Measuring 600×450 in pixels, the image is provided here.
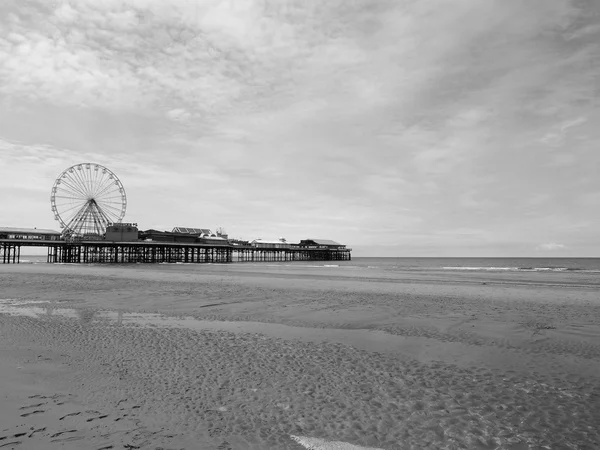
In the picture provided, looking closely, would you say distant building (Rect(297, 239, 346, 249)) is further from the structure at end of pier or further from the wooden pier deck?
the structure at end of pier

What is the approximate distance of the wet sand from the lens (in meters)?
4.97

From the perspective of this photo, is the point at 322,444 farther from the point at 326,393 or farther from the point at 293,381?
the point at 293,381

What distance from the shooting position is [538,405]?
6117mm

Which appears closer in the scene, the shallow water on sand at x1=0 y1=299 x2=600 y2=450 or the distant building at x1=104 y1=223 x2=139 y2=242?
the shallow water on sand at x1=0 y1=299 x2=600 y2=450

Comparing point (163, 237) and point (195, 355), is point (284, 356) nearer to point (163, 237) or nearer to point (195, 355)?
point (195, 355)

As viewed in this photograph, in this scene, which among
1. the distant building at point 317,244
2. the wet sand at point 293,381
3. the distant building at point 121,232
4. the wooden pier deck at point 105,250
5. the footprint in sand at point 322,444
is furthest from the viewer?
the distant building at point 317,244

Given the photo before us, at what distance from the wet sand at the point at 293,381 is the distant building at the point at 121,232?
299 feet

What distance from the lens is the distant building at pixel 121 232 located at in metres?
98.8

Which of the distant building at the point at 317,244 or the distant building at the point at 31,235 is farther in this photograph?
the distant building at the point at 317,244

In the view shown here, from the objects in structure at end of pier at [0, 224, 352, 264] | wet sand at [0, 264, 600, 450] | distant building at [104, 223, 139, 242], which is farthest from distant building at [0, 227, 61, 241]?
wet sand at [0, 264, 600, 450]

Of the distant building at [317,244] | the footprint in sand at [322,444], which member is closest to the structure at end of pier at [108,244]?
the distant building at [317,244]

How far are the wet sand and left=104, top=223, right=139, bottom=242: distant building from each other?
91164 millimetres

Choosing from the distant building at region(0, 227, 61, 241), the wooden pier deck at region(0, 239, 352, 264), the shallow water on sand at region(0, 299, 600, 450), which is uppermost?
the distant building at region(0, 227, 61, 241)

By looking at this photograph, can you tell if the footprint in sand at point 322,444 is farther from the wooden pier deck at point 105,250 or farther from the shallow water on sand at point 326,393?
the wooden pier deck at point 105,250
